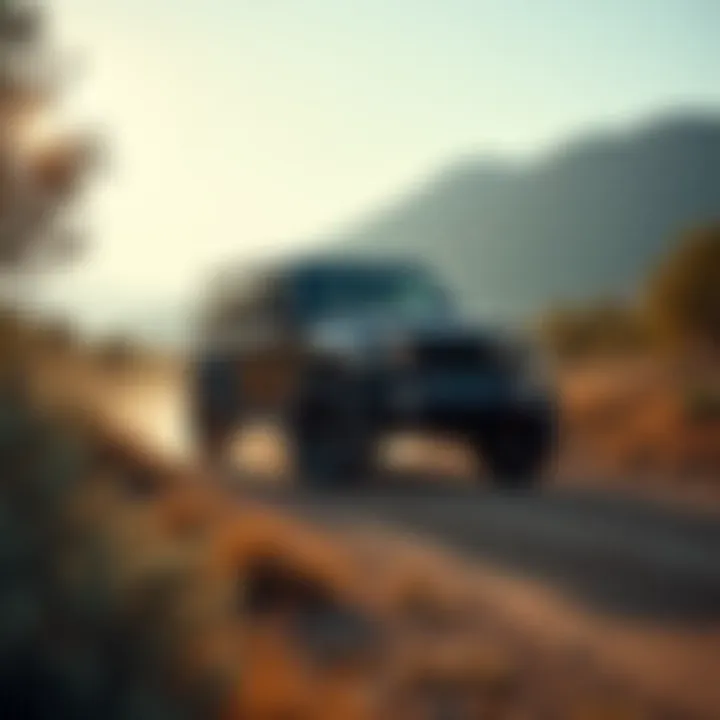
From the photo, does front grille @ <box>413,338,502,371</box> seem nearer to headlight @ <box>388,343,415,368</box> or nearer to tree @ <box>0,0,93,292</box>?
headlight @ <box>388,343,415,368</box>

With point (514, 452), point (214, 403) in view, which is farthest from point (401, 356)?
point (214, 403)

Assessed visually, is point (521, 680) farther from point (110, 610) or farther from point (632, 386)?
point (632, 386)

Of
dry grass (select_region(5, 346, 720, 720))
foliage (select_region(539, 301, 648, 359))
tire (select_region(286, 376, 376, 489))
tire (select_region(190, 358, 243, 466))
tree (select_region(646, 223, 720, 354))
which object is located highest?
tree (select_region(646, 223, 720, 354))

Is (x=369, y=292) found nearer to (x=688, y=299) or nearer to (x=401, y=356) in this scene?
(x=401, y=356)

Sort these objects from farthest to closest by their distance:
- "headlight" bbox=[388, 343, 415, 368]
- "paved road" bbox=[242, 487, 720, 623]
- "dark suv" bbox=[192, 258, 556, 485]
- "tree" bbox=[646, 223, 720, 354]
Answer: "tree" bbox=[646, 223, 720, 354] < "headlight" bbox=[388, 343, 415, 368] < "dark suv" bbox=[192, 258, 556, 485] < "paved road" bbox=[242, 487, 720, 623]

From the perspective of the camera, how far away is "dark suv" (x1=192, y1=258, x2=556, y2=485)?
1391cm

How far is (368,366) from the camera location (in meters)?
15.2

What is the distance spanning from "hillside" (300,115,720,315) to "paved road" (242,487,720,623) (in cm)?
156

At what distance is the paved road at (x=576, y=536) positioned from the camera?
11.4 meters

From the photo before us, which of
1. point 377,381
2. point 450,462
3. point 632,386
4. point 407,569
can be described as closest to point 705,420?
point 632,386

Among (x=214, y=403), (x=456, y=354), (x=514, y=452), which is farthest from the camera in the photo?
(x=514, y=452)

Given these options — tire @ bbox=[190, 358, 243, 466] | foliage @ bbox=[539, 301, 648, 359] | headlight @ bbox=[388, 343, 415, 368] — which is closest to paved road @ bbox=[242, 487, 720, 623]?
tire @ bbox=[190, 358, 243, 466]

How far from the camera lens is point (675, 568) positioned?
1229cm

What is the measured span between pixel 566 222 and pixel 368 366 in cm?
179
